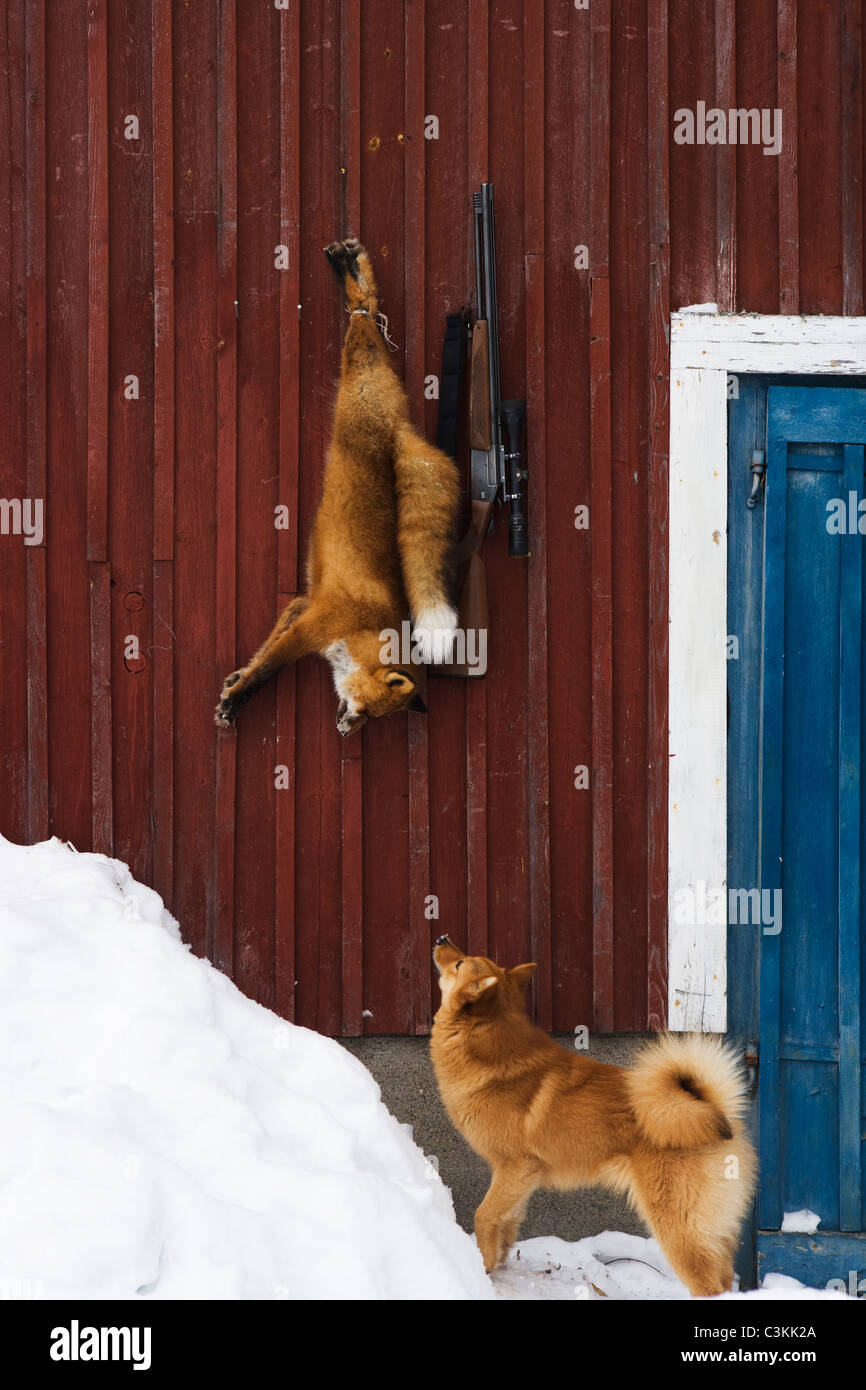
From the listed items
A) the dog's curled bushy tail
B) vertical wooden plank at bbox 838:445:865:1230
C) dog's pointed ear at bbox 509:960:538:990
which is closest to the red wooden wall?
dog's pointed ear at bbox 509:960:538:990

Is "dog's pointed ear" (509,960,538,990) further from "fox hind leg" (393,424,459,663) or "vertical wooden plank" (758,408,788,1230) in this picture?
"fox hind leg" (393,424,459,663)

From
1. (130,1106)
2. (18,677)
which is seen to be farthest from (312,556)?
(130,1106)

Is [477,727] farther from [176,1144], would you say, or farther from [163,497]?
[176,1144]

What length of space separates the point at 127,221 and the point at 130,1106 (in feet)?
11.6

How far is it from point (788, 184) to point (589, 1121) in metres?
3.96

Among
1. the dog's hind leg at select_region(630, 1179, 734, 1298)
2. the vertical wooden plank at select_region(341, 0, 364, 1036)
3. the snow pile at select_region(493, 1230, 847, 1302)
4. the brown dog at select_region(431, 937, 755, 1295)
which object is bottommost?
the snow pile at select_region(493, 1230, 847, 1302)

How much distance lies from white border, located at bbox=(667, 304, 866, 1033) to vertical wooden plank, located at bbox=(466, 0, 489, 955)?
2.64 ft

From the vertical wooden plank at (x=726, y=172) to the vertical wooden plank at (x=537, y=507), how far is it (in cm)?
77

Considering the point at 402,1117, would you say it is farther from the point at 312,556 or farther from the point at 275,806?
the point at 312,556

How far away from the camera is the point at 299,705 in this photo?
4176 mm

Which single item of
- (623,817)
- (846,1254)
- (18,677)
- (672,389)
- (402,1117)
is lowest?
(846,1254)

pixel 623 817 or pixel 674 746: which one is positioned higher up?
pixel 674 746

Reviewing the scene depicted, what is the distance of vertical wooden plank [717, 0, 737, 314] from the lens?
4.19 metres

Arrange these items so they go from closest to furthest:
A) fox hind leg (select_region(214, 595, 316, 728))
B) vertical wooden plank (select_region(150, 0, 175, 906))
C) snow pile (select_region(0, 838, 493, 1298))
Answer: snow pile (select_region(0, 838, 493, 1298)) < fox hind leg (select_region(214, 595, 316, 728)) < vertical wooden plank (select_region(150, 0, 175, 906))
